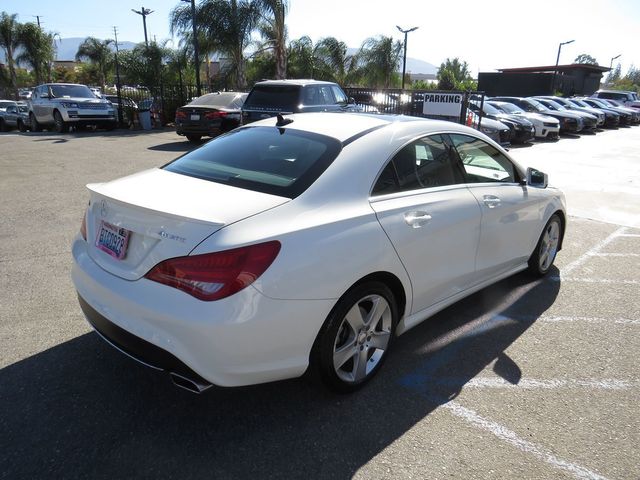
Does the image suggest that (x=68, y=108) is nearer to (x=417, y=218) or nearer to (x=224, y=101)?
(x=224, y=101)

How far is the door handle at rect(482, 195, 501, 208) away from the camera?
372 centimetres

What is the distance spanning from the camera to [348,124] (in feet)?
11.2

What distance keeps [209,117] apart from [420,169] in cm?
1167

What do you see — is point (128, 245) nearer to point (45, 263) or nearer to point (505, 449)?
point (505, 449)

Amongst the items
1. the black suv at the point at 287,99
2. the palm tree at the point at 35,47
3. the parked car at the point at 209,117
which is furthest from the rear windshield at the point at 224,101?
the palm tree at the point at 35,47

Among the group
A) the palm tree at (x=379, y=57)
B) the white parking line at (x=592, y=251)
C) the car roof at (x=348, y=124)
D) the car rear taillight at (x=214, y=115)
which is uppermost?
the palm tree at (x=379, y=57)

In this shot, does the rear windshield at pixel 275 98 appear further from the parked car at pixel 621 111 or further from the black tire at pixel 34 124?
the parked car at pixel 621 111

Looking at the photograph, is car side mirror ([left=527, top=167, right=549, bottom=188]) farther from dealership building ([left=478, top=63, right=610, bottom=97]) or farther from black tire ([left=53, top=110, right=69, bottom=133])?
dealership building ([left=478, top=63, right=610, bottom=97])

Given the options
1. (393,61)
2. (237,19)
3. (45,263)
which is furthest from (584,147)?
(393,61)

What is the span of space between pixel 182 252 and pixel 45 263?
10.4 ft

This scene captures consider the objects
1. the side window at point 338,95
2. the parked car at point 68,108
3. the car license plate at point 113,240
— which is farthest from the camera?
the parked car at point 68,108

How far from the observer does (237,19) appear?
23594 mm

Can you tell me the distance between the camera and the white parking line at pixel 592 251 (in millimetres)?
5293

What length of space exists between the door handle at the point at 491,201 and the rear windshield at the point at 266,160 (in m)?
1.33
